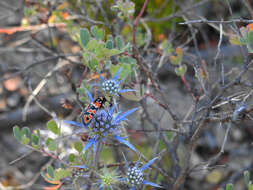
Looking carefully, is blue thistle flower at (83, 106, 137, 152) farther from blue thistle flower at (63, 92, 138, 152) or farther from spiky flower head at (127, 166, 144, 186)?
spiky flower head at (127, 166, 144, 186)

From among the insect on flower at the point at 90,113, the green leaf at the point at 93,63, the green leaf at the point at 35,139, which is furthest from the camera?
the green leaf at the point at 35,139

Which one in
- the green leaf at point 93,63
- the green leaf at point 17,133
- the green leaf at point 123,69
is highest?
the green leaf at point 93,63

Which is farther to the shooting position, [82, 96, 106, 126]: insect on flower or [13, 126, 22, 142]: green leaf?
[13, 126, 22, 142]: green leaf

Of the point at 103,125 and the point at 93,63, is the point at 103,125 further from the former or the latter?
the point at 93,63

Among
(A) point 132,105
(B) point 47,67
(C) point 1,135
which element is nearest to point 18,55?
(B) point 47,67

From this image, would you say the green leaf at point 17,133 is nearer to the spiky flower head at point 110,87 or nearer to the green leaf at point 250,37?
the spiky flower head at point 110,87

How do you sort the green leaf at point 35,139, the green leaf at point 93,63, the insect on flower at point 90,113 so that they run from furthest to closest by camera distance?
the green leaf at point 35,139, the green leaf at point 93,63, the insect on flower at point 90,113

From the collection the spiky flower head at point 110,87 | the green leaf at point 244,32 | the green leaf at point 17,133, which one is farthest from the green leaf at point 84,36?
the green leaf at point 244,32

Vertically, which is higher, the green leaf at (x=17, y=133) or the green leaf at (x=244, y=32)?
the green leaf at (x=244, y=32)

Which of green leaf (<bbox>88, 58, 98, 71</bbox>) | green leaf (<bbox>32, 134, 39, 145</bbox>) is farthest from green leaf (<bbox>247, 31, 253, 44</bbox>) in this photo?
green leaf (<bbox>32, 134, 39, 145</bbox>)

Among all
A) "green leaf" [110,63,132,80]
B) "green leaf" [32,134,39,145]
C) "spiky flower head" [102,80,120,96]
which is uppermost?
"green leaf" [110,63,132,80]

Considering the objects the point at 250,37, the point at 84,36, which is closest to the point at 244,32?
the point at 250,37

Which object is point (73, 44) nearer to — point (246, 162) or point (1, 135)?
point (1, 135)
